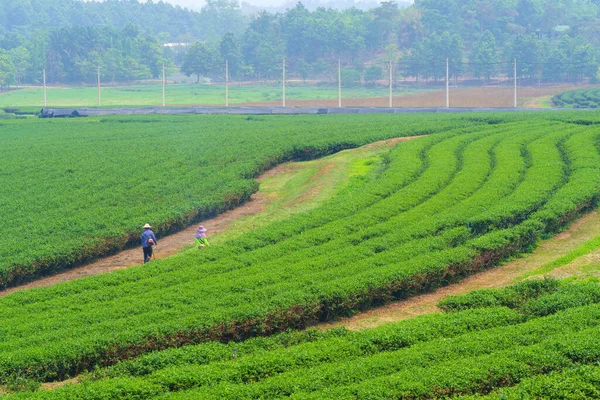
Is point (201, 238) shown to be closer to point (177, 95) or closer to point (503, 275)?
point (503, 275)

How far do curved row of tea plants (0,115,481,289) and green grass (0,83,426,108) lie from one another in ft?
157

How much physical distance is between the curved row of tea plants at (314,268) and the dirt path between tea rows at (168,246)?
334 cm

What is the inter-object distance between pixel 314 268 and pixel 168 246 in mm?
8767

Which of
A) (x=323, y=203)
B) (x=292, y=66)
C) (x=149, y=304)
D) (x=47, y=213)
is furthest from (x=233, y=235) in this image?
(x=292, y=66)

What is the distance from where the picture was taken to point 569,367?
51.3ft

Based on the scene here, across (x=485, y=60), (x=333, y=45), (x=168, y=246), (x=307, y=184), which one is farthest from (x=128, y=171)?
(x=333, y=45)

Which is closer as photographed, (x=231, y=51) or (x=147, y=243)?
(x=147, y=243)

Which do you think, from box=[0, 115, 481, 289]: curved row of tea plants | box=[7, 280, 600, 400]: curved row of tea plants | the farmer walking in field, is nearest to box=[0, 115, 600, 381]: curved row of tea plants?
box=[7, 280, 600, 400]: curved row of tea plants

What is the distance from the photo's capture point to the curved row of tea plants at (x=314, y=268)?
1856 centimetres

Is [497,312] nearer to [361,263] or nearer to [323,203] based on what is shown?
[361,263]

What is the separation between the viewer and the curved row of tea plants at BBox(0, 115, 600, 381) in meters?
18.6

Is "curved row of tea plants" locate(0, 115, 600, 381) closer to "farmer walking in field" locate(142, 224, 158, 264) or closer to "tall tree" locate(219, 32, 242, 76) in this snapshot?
"farmer walking in field" locate(142, 224, 158, 264)

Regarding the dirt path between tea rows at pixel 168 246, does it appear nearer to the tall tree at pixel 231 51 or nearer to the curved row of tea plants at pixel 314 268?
the curved row of tea plants at pixel 314 268

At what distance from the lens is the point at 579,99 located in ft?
285
